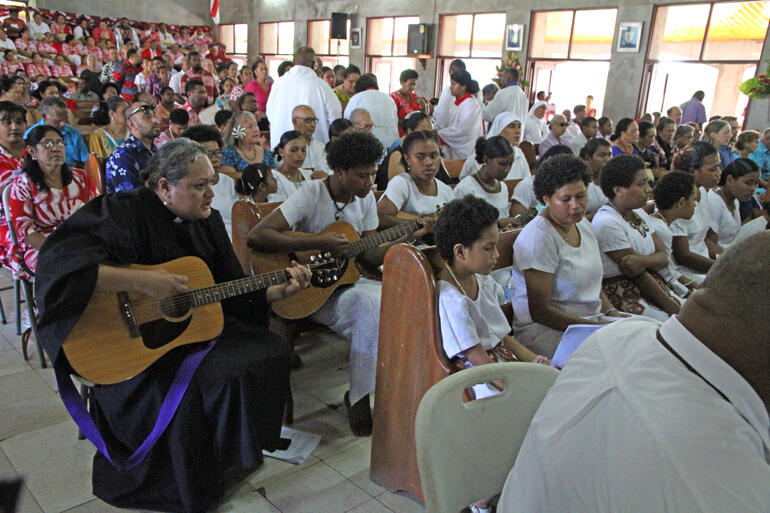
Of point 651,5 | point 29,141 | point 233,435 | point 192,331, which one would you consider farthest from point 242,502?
point 651,5

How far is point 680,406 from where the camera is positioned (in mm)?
783

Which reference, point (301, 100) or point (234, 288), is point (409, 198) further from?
point (301, 100)

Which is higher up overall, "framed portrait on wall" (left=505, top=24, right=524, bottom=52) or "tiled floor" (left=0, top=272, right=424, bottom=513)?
Answer: "framed portrait on wall" (left=505, top=24, right=524, bottom=52)

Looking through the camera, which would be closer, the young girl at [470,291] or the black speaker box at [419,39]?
the young girl at [470,291]

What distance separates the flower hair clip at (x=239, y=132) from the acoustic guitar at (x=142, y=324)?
2.25 m

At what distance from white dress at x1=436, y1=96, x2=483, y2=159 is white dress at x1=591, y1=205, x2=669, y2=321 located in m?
3.29

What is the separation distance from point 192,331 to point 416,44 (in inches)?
514

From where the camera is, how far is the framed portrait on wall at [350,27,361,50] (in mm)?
15906

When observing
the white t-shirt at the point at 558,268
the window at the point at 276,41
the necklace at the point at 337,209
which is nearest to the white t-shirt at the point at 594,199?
the white t-shirt at the point at 558,268

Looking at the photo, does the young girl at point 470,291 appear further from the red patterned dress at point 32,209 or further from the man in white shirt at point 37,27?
the man in white shirt at point 37,27

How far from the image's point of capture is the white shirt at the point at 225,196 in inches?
150

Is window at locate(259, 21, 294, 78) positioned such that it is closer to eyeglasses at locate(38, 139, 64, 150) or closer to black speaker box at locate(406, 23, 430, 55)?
black speaker box at locate(406, 23, 430, 55)

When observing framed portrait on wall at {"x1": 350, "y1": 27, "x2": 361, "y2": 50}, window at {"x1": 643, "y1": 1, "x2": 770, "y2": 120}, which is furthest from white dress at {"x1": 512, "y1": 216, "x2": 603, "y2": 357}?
framed portrait on wall at {"x1": 350, "y1": 27, "x2": 361, "y2": 50}

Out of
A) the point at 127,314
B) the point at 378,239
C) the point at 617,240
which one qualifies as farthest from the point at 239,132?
the point at 617,240
